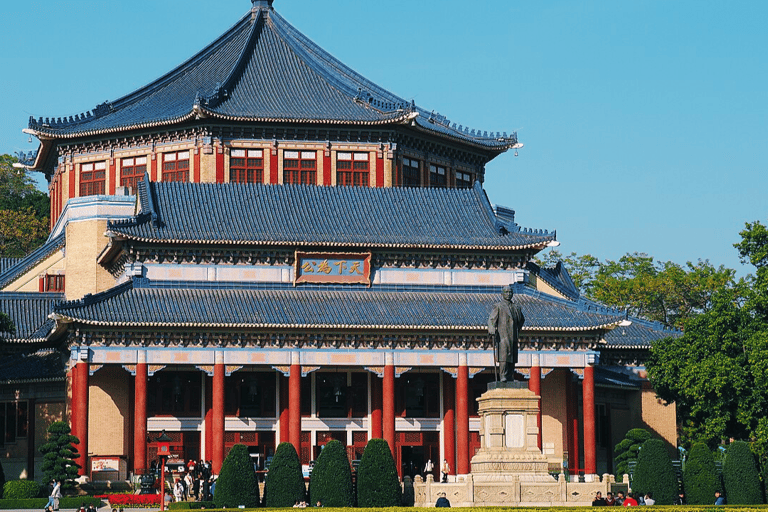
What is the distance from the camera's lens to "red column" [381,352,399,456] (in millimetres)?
58531

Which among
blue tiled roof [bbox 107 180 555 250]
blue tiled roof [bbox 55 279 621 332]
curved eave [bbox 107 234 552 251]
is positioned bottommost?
blue tiled roof [bbox 55 279 621 332]

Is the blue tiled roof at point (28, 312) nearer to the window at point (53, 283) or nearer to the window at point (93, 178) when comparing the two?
the window at point (53, 283)

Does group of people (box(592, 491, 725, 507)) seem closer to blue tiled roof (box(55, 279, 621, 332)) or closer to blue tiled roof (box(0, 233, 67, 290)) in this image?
blue tiled roof (box(55, 279, 621, 332))

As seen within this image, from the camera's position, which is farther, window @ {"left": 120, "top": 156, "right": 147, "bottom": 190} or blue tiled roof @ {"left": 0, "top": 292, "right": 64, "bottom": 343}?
window @ {"left": 120, "top": 156, "right": 147, "bottom": 190}

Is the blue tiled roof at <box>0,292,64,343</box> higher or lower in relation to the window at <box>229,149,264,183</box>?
lower

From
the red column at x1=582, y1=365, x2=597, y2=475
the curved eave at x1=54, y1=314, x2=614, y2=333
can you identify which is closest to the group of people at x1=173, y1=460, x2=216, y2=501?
the curved eave at x1=54, y1=314, x2=614, y2=333

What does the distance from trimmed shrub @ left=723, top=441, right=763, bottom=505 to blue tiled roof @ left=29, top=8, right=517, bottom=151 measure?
1067 inches

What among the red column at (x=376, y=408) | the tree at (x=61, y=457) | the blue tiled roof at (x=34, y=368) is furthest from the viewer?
the blue tiled roof at (x=34, y=368)

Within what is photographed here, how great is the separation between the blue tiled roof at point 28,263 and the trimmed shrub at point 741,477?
34697mm

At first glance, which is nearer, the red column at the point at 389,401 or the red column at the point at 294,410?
the red column at the point at 294,410

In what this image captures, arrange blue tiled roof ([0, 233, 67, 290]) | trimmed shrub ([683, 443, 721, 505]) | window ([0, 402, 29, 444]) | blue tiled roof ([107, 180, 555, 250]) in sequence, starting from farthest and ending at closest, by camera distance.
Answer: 1. blue tiled roof ([0, 233, 67, 290])
2. window ([0, 402, 29, 444])
3. blue tiled roof ([107, 180, 555, 250])
4. trimmed shrub ([683, 443, 721, 505])

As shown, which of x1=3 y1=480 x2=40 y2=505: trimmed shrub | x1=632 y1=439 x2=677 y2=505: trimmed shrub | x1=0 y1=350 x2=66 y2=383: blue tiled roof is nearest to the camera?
x1=632 y1=439 x2=677 y2=505: trimmed shrub

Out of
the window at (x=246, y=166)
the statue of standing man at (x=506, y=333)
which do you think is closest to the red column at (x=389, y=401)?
the window at (x=246, y=166)

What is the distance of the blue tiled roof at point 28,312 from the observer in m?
64.4
